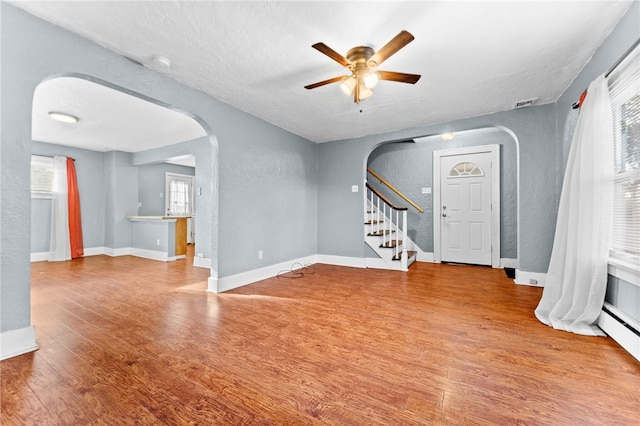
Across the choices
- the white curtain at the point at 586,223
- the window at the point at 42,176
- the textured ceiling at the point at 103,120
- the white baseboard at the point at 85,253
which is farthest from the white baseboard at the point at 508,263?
the window at the point at 42,176

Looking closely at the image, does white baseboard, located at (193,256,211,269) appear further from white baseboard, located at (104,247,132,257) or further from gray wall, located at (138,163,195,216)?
gray wall, located at (138,163,195,216)

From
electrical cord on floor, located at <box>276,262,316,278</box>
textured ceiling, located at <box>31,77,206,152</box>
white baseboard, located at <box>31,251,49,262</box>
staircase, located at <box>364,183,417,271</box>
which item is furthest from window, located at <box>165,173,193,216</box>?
staircase, located at <box>364,183,417,271</box>

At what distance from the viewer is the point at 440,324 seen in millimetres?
2416

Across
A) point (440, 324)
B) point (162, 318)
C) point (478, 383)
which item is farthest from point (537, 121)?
point (162, 318)

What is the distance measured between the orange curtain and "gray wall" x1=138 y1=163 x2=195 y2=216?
1281 mm

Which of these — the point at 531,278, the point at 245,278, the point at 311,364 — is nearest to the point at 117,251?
the point at 245,278

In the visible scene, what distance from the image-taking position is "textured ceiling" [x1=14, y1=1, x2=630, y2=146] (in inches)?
74.7

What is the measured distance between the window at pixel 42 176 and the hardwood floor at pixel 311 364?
3.87m

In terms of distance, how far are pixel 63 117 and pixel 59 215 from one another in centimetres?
296

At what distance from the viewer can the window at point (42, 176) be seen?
5613 mm

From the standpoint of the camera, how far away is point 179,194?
828 cm

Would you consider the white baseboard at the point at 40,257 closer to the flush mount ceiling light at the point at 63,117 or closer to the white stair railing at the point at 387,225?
the flush mount ceiling light at the point at 63,117

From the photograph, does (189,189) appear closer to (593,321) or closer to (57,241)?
(57,241)

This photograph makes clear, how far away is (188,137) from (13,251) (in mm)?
3904
